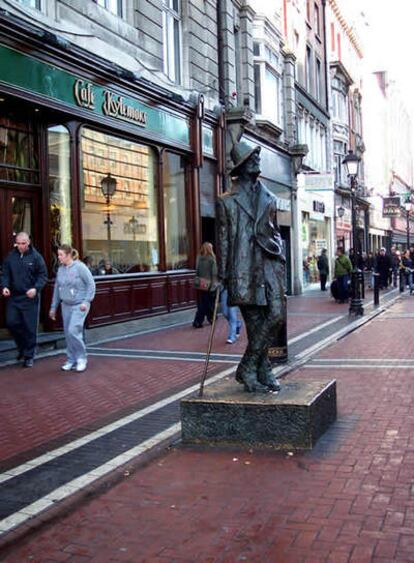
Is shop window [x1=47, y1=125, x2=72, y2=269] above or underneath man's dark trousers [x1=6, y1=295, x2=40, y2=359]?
above

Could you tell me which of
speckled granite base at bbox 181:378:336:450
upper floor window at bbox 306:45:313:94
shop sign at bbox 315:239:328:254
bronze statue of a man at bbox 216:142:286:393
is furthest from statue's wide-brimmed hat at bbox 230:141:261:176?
upper floor window at bbox 306:45:313:94

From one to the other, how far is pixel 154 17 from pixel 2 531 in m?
14.1

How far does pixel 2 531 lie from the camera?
386 centimetres

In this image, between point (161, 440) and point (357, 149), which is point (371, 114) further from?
point (161, 440)

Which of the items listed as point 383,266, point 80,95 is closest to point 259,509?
point 80,95

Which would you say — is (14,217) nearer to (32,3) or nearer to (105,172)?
(105,172)

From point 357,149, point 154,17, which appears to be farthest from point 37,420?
point 357,149

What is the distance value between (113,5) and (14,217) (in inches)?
225

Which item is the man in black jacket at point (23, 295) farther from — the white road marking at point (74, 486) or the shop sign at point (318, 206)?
the shop sign at point (318, 206)

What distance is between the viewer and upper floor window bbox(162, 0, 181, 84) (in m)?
16.8

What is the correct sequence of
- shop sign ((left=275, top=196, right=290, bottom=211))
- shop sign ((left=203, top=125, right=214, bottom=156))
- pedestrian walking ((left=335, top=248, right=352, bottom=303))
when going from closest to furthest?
1. shop sign ((left=203, top=125, right=214, bottom=156))
2. pedestrian walking ((left=335, top=248, right=352, bottom=303))
3. shop sign ((left=275, top=196, right=290, bottom=211))

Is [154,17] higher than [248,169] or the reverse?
higher

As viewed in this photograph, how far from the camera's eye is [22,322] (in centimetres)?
970

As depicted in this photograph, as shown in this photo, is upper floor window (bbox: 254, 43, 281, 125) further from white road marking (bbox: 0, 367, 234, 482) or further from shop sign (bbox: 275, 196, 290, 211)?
white road marking (bbox: 0, 367, 234, 482)
